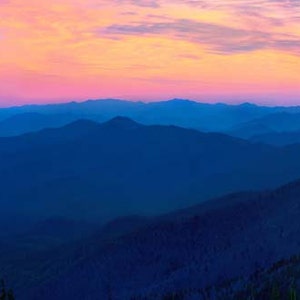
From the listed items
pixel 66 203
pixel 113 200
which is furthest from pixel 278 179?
pixel 66 203

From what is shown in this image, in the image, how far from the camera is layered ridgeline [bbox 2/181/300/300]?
165 feet

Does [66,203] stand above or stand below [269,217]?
below

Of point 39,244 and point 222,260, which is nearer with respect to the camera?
point 222,260

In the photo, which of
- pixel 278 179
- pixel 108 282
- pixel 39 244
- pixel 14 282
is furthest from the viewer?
pixel 278 179

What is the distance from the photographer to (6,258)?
10062 cm

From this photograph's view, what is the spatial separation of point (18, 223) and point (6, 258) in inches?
2546

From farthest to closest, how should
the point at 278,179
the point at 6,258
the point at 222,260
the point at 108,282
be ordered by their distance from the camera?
the point at 278,179 < the point at 6,258 < the point at 108,282 < the point at 222,260

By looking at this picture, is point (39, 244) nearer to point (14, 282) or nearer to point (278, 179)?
point (14, 282)

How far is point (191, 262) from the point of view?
213ft

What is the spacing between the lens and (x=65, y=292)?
70.8 meters

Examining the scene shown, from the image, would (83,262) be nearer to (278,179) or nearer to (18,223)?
(18,223)

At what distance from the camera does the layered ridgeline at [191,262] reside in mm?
50156

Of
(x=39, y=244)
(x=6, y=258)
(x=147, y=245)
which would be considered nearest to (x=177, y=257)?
(x=147, y=245)

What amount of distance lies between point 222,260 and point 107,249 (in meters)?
23.6
